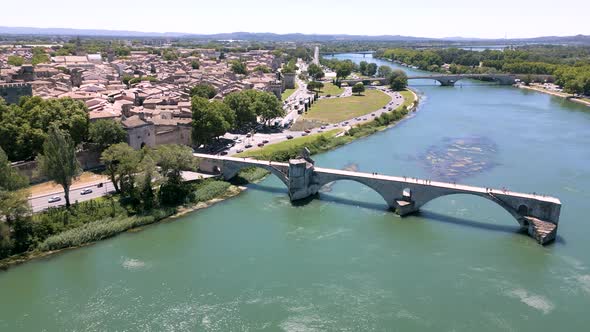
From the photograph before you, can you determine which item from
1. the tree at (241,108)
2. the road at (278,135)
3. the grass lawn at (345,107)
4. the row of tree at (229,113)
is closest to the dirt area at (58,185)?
the row of tree at (229,113)

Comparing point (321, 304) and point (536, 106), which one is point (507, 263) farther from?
point (536, 106)

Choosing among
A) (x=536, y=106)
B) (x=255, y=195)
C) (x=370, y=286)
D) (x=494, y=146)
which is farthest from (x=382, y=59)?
(x=370, y=286)

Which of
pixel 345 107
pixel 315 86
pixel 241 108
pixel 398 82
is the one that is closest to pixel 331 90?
pixel 315 86

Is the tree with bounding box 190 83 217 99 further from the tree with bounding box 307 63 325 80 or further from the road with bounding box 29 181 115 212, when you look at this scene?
the tree with bounding box 307 63 325 80

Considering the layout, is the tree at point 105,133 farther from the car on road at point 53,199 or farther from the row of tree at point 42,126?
the car on road at point 53,199

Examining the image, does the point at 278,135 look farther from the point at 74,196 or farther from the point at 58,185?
the point at 74,196
